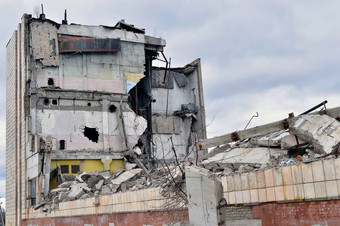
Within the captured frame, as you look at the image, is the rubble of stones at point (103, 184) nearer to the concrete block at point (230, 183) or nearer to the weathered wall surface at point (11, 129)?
the concrete block at point (230, 183)

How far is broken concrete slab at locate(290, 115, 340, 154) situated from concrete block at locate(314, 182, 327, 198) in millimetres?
1397

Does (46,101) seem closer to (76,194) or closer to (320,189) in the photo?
(76,194)

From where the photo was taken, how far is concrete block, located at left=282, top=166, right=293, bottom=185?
24.1ft

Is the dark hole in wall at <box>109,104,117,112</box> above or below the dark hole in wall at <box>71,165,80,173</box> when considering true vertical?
above

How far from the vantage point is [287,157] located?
9.00 metres

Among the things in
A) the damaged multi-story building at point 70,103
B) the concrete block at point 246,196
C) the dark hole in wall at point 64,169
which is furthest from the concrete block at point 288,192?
the dark hole in wall at point 64,169

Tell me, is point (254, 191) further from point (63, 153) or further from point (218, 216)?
point (63, 153)

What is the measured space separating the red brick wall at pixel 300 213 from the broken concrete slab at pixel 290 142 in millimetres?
1862

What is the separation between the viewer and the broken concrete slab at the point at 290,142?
911 cm

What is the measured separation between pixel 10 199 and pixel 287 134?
864 inches

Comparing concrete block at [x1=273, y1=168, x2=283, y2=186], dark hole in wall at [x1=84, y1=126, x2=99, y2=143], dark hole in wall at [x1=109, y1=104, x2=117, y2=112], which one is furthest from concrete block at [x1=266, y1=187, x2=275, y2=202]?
dark hole in wall at [x1=109, y1=104, x2=117, y2=112]

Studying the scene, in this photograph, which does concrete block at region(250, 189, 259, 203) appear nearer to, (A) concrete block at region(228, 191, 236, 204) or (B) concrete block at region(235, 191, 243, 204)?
(B) concrete block at region(235, 191, 243, 204)

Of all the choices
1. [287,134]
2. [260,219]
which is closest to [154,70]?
[287,134]

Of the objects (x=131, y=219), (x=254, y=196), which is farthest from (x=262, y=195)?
(x=131, y=219)
